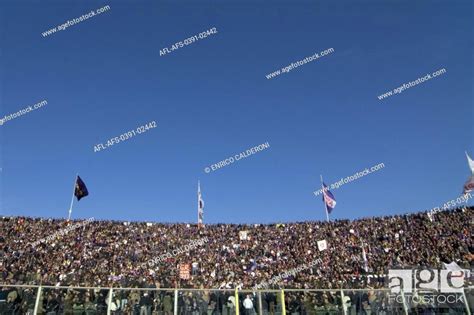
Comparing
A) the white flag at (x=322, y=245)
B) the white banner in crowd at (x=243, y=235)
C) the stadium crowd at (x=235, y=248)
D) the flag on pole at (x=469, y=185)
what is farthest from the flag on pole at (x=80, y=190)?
the flag on pole at (x=469, y=185)

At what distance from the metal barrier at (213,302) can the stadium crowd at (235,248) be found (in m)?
15.6

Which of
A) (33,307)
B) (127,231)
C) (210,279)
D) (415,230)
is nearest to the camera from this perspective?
(33,307)

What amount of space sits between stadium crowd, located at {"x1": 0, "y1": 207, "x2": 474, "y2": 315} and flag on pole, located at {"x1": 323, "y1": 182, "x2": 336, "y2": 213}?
1.86 metres

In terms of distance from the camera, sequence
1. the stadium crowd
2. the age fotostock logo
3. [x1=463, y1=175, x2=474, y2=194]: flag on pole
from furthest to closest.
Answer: [x1=463, y1=175, x2=474, y2=194]: flag on pole < the stadium crowd < the age fotostock logo

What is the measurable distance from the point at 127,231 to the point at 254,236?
40.2 ft

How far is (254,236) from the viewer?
4353 cm

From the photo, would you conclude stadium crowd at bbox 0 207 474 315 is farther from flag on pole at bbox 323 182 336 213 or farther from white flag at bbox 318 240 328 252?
flag on pole at bbox 323 182 336 213

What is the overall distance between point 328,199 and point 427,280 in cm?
2830

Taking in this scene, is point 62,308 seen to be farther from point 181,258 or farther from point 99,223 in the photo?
point 99,223

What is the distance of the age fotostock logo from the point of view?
1513cm

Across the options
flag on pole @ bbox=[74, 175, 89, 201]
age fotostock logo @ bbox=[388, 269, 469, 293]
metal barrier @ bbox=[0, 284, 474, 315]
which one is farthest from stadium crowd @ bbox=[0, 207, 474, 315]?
metal barrier @ bbox=[0, 284, 474, 315]

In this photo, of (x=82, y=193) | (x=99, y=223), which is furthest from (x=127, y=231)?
(x=82, y=193)

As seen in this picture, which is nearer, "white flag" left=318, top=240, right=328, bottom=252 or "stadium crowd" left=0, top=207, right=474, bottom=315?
"stadium crowd" left=0, top=207, right=474, bottom=315

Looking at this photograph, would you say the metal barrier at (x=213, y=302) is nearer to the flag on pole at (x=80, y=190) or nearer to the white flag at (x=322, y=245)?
the white flag at (x=322, y=245)
